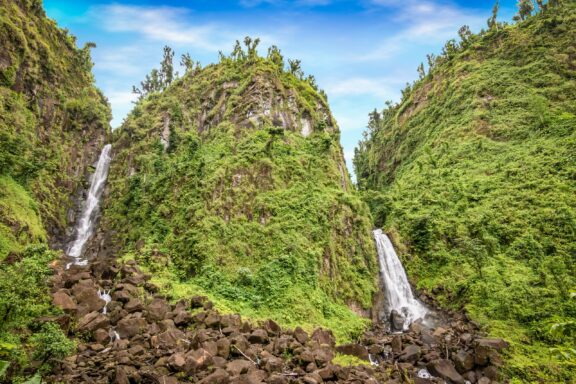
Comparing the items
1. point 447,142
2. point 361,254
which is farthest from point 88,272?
point 447,142

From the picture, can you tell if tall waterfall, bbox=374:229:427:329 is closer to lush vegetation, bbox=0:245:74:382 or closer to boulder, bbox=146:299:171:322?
boulder, bbox=146:299:171:322

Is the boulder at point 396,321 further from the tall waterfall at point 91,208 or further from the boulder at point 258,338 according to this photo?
the tall waterfall at point 91,208

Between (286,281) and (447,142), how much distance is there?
32.7 m

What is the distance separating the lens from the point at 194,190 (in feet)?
96.1

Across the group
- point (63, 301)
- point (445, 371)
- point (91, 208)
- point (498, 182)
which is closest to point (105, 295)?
point (63, 301)

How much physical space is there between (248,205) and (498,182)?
24.3m

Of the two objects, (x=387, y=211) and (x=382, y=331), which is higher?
(x=387, y=211)

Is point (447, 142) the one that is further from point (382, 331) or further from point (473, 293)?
point (382, 331)

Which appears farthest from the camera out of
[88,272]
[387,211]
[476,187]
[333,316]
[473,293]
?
[387,211]

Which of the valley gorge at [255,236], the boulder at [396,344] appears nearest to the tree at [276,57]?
the valley gorge at [255,236]

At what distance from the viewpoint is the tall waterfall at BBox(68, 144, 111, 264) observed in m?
30.8

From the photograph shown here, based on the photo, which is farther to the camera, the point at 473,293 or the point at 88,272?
the point at 473,293

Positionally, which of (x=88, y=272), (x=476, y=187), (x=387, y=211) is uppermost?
(x=476, y=187)

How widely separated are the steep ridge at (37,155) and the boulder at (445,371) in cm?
1592
